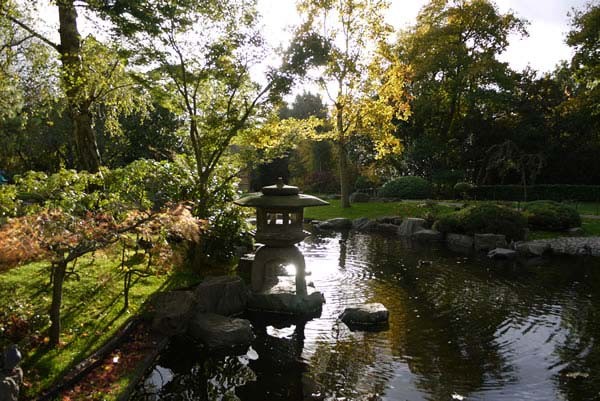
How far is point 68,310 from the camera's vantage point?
787cm

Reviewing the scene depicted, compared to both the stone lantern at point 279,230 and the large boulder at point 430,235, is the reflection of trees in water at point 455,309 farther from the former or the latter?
the large boulder at point 430,235

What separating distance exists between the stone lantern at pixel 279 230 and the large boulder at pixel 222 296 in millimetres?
638

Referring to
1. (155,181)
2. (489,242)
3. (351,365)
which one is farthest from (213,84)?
(489,242)

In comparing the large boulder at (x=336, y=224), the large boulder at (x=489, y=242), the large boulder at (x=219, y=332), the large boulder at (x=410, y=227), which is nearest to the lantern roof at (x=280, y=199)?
the large boulder at (x=219, y=332)

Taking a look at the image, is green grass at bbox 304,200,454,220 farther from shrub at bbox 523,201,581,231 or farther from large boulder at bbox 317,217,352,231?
shrub at bbox 523,201,581,231

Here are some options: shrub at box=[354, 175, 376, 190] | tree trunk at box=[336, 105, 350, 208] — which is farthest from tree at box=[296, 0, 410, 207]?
shrub at box=[354, 175, 376, 190]

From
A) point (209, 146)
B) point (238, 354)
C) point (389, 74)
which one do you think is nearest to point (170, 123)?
point (389, 74)

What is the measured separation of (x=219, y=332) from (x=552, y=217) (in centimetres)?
1850

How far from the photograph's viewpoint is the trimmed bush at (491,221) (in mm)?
18781

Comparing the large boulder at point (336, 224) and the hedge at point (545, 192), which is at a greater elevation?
the hedge at point (545, 192)

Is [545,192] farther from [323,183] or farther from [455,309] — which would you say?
[455,309]

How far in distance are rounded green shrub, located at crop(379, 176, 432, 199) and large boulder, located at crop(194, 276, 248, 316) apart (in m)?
26.5

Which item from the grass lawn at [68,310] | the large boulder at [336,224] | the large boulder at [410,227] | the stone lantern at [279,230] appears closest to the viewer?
the grass lawn at [68,310]

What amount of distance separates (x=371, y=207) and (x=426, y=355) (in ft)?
72.0
